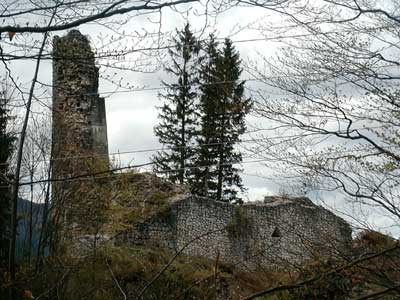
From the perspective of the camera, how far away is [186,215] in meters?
16.8

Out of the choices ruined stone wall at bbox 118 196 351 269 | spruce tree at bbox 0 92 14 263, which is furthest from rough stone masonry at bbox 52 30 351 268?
spruce tree at bbox 0 92 14 263

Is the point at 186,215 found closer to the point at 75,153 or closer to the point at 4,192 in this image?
the point at 75,153

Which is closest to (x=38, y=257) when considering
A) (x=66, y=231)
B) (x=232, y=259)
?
(x=66, y=231)

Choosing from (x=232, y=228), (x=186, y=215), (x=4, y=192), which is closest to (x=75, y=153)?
(x=4, y=192)

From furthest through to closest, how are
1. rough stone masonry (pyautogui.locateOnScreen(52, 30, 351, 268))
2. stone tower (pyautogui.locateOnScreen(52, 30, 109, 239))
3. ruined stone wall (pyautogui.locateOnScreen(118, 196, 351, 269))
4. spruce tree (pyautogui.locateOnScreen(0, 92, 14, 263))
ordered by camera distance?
1. ruined stone wall (pyautogui.locateOnScreen(118, 196, 351, 269))
2. rough stone masonry (pyautogui.locateOnScreen(52, 30, 351, 268))
3. stone tower (pyautogui.locateOnScreen(52, 30, 109, 239))
4. spruce tree (pyautogui.locateOnScreen(0, 92, 14, 263))

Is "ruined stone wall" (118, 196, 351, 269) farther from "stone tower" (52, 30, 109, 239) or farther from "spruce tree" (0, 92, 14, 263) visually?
"spruce tree" (0, 92, 14, 263)

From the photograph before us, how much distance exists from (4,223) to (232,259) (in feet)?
21.9

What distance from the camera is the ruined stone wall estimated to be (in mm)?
16031

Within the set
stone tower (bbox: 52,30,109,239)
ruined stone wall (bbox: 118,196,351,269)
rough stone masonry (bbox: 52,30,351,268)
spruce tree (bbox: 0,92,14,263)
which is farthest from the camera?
ruined stone wall (bbox: 118,196,351,269)

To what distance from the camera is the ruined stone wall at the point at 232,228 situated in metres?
16.0

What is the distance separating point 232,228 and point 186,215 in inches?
73.7

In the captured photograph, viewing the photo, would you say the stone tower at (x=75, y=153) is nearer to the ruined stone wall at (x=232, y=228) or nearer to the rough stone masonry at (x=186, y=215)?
the rough stone masonry at (x=186, y=215)

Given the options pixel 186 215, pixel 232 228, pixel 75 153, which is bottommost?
pixel 232 228

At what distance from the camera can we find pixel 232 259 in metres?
17.3
